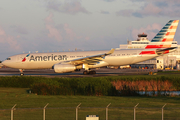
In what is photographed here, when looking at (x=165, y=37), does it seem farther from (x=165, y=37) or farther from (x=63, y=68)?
(x=63, y=68)

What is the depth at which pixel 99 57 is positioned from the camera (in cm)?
3722

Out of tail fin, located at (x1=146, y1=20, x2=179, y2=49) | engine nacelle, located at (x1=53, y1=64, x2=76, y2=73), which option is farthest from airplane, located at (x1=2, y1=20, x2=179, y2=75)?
engine nacelle, located at (x1=53, y1=64, x2=76, y2=73)

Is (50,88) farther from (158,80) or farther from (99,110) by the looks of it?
(158,80)

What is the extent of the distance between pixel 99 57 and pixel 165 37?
11465mm

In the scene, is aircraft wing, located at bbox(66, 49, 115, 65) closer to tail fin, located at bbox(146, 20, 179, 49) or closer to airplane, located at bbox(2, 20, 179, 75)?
airplane, located at bbox(2, 20, 179, 75)

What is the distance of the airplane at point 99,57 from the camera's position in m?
38.2

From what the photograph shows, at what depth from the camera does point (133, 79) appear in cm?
2759

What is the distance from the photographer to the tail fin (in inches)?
1564

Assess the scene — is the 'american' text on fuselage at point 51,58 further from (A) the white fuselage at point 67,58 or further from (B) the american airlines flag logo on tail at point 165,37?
(B) the american airlines flag logo on tail at point 165,37

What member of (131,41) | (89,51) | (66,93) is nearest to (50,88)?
(66,93)

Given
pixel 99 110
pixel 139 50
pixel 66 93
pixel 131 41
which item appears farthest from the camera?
pixel 131 41

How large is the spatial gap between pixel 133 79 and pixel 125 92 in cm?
574

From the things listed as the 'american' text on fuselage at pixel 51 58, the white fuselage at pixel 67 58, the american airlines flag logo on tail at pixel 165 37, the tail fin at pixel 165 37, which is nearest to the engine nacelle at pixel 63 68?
the white fuselage at pixel 67 58

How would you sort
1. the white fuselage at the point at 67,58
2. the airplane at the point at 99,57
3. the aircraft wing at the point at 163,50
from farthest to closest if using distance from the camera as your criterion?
the white fuselage at the point at 67,58, the airplane at the point at 99,57, the aircraft wing at the point at 163,50
